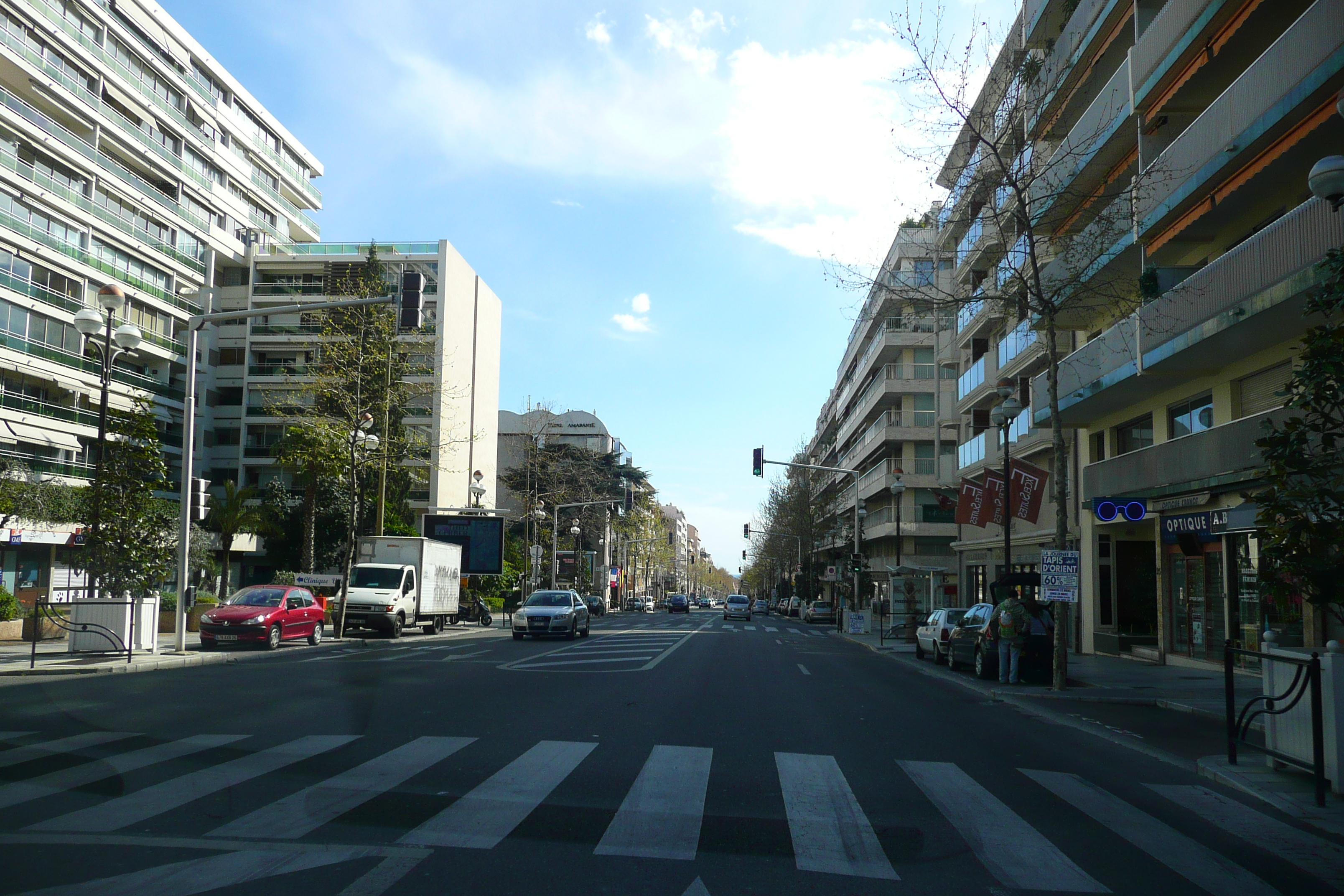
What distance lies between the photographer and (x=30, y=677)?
16125 millimetres

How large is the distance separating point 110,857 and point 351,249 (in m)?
63.9

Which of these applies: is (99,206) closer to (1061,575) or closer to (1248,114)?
(1061,575)

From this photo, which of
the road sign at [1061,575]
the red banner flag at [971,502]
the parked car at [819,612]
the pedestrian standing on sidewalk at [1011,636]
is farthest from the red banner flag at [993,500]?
the parked car at [819,612]

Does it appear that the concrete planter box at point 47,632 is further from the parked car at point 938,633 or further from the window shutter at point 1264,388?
the window shutter at point 1264,388

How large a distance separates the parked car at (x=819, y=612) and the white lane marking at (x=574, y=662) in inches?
1555

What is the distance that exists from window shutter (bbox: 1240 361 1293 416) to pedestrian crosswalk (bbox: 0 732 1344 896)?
43.1ft

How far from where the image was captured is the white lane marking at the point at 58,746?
27.8 ft

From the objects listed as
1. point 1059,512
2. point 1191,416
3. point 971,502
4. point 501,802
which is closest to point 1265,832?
point 501,802

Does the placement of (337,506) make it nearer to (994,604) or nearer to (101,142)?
(101,142)

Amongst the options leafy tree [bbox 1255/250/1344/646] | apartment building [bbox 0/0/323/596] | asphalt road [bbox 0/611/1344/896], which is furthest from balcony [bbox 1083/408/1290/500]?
apartment building [bbox 0/0/323/596]

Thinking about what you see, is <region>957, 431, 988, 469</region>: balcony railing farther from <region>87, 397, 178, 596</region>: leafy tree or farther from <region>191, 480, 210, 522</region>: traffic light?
<region>87, 397, 178, 596</region>: leafy tree

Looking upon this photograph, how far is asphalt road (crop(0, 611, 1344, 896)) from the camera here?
17.9ft

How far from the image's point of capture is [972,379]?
41.9 m

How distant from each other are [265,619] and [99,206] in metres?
36.2
